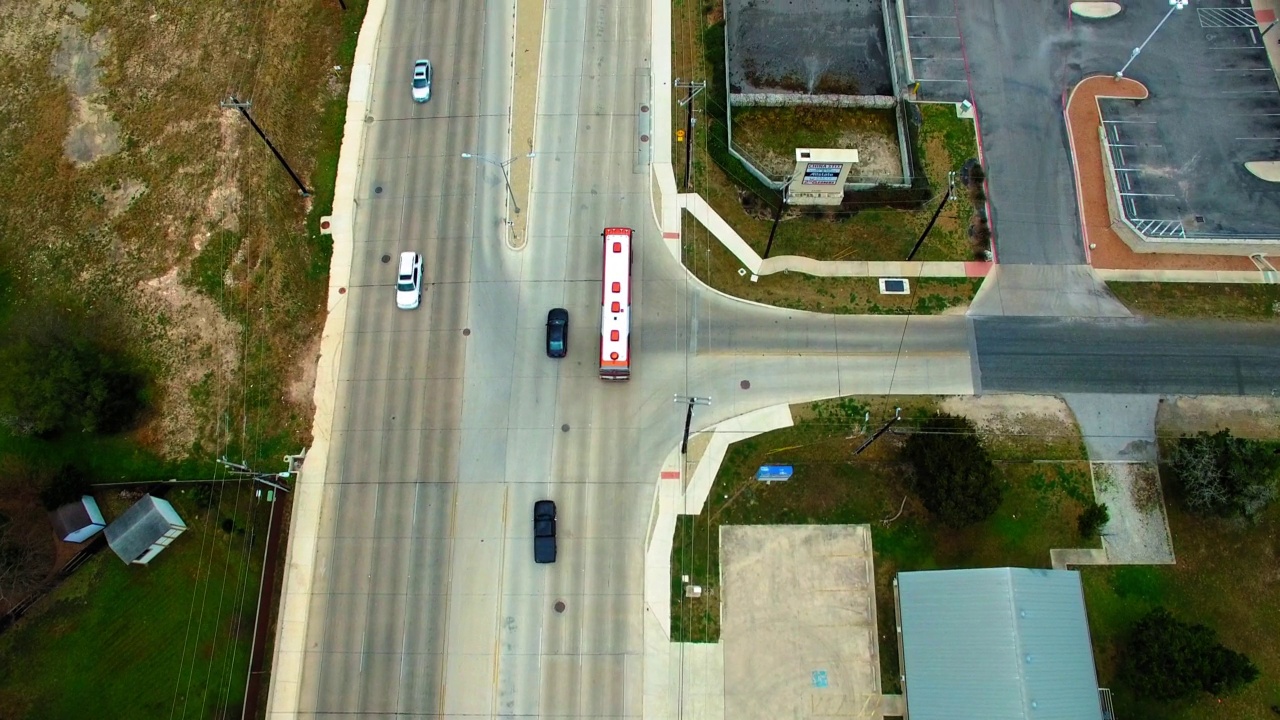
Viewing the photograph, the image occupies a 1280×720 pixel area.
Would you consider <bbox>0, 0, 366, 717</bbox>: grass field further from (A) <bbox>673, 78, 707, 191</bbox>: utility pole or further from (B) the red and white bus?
(A) <bbox>673, 78, 707, 191</bbox>: utility pole

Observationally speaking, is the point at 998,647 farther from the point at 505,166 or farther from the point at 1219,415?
the point at 505,166

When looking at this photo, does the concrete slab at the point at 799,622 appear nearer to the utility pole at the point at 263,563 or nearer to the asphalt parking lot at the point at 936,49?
the utility pole at the point at 263,563

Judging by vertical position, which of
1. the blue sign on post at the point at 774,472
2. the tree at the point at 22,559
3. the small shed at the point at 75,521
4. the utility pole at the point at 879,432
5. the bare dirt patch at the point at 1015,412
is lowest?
the tree at the point at 22,559

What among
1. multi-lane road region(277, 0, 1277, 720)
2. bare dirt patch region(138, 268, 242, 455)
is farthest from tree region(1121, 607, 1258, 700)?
bare dirt patch region(138, 268, 242, 455)

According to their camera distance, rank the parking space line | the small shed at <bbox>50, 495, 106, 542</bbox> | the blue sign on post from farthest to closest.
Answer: the parking space line, the blue sign on post, the small shed at <bbox>50, 495, 106, 542</bbox>

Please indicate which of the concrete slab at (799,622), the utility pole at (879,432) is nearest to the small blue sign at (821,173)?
the utility pole at (879,432)

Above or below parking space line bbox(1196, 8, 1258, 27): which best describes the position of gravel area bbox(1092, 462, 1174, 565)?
below

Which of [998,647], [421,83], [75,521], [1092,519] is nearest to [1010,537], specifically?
[1092,519]
